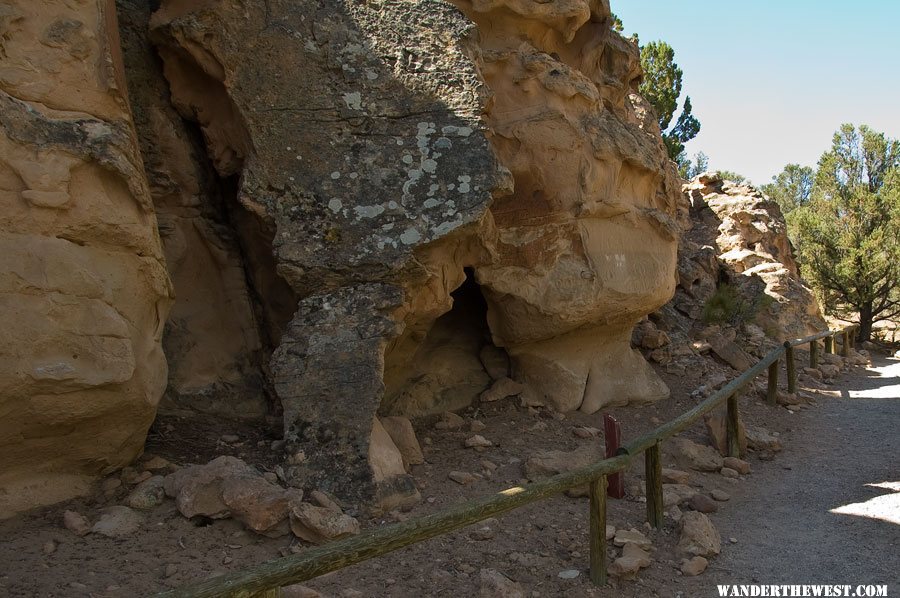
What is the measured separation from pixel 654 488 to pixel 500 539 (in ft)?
3.42

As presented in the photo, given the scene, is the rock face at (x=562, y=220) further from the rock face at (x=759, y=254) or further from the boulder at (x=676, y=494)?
the rock face at (x=759, y=254)

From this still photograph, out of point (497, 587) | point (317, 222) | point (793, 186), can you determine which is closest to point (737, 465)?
point (497, 587)

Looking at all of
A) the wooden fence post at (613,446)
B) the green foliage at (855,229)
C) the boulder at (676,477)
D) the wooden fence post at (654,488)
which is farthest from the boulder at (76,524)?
the green foliage at (855,229)

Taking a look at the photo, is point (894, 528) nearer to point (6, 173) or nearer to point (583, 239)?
point (583, 239)

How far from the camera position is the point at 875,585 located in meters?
3.30

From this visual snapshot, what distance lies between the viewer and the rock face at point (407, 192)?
430cm

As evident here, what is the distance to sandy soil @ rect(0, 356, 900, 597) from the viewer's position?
3.09 metres

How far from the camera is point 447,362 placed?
247 inches

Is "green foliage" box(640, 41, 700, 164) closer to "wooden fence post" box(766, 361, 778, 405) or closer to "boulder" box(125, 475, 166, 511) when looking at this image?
"wooden fence post" box(766, 361, 778, 405)

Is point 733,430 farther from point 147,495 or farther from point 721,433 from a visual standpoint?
point 147,495

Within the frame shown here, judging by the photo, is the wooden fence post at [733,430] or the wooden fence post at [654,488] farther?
the wooden fence post at [733,430]

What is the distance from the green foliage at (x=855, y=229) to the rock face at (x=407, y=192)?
37.6 feet

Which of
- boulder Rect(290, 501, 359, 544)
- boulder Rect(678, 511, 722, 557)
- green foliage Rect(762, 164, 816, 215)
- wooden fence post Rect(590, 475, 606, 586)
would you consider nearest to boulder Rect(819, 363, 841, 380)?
boulder Rect(678, 511, 722, 557)

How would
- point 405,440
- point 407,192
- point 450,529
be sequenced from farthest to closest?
point 405,440 < point 407,192 < point 450,529
